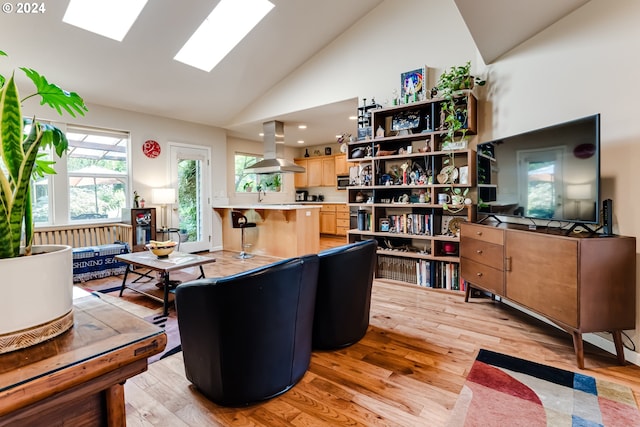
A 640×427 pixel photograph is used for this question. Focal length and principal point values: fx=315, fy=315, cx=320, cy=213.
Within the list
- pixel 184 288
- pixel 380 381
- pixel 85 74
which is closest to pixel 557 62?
pixel 380 381

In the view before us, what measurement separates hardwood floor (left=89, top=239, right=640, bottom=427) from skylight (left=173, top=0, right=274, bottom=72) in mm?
3891

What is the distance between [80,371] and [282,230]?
192 inches

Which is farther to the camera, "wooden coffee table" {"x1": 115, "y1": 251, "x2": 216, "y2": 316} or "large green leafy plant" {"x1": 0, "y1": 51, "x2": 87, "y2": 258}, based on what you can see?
"wooden coffee table" {"x1": 115, "y1": 251, "x2": 216, "y2": 316}

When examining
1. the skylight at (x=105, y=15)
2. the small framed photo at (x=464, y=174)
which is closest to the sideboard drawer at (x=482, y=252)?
the small framed photo at (x=464, y=174)

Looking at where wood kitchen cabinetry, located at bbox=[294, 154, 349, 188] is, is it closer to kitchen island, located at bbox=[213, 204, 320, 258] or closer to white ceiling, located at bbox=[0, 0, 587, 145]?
white ceiling, located at bbox=[0, 0, 587, 145]

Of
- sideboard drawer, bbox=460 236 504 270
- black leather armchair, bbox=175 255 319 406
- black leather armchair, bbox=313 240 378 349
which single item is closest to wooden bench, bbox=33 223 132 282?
black leather armchair, bbox=175 255 319 406

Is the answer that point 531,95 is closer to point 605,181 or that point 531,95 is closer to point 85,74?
point 605,181

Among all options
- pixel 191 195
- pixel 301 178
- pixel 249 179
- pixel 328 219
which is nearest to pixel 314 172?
pixel 301 178

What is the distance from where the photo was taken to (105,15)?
11.7ft

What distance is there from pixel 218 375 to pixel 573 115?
3.07 m

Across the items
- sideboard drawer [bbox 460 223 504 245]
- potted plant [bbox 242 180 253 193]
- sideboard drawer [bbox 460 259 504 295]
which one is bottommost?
sideboard drawer [bbox 460 259 504 295]

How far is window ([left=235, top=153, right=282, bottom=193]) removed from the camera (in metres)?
7.24

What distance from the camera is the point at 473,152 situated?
338 centimetres

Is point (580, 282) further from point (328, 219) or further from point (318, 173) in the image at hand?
point (318, 173)
